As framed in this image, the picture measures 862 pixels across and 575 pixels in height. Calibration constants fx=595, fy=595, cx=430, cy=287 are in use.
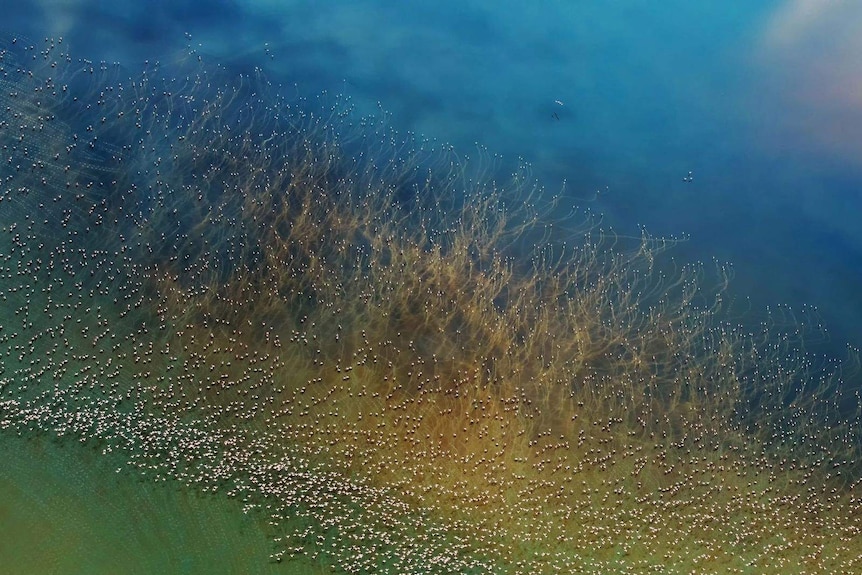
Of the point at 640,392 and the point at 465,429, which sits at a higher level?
the point at 640,392

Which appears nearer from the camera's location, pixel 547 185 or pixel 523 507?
pixel 523 507

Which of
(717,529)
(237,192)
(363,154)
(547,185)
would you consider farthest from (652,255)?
Answer: (237,192)

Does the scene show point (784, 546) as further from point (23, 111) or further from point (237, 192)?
point (23, 111)

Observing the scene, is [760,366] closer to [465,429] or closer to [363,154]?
[465,429]

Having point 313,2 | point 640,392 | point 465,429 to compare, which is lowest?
point 465,429

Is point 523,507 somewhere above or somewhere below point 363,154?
below

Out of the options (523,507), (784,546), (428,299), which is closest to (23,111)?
(428,299)
